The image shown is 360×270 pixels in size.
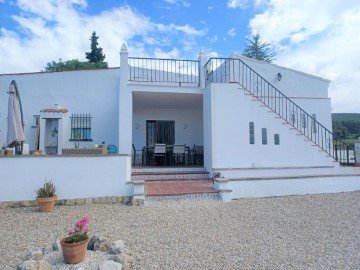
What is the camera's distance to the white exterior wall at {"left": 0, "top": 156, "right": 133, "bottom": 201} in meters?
5.69

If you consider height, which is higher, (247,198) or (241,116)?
(241,116)

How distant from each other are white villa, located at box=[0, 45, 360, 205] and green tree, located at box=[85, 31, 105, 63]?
17.1 meters

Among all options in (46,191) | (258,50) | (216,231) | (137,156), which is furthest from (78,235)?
(258,50)

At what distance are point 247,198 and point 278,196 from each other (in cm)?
91

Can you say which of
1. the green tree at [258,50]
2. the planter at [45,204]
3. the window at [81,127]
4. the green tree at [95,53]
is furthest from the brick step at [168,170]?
the green tree at [95,53]

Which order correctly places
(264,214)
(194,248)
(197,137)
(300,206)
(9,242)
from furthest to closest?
(197,137), (300,206), (264,214), (9,242), (194,248)

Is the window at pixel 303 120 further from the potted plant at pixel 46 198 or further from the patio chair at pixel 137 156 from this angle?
the potted plant at pixel 46 198

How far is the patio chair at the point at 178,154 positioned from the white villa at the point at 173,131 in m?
0.10

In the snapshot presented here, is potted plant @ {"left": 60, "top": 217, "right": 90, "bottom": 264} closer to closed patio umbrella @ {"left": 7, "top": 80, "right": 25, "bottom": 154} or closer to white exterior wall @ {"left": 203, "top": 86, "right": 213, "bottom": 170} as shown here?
closed patio umbrella @ {"left": 7, "top": 80, "right": 25, "bottom": 154}

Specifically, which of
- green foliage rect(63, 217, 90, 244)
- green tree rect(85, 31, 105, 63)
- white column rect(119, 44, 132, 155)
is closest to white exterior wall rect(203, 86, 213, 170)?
white column rect(119, 44, 132, 155)

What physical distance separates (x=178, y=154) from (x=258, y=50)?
764 inches

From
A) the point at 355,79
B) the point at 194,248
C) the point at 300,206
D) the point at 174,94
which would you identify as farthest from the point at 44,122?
the point at 355,79

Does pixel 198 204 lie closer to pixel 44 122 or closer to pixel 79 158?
pixel 79 158

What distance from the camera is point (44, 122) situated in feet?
28.9
